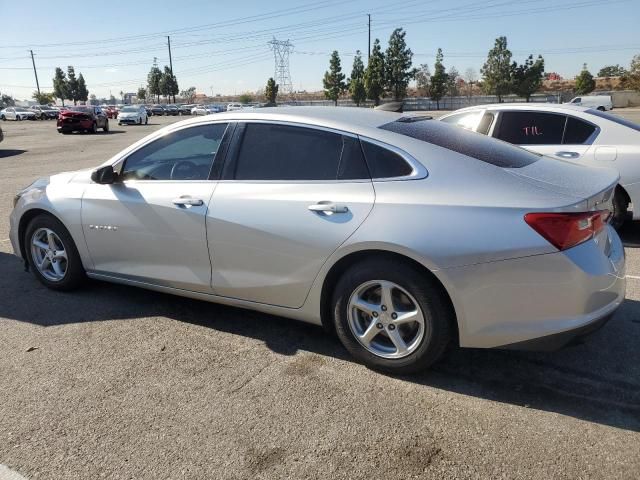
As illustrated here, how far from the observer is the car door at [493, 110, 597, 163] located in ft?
20.6

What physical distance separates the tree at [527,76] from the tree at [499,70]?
83cm

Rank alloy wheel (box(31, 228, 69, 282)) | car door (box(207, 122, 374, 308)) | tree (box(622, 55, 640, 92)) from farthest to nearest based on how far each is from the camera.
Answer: tree (box(622, 55, 640, 92)) → alloy wheel (box(31, 228, 69, 282)) → car door (box(207, 122, 374, 308))

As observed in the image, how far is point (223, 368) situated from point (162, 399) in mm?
462

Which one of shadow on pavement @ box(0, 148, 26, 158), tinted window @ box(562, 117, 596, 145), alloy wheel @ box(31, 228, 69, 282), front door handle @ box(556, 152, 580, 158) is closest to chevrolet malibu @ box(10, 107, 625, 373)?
alloy wheel @ box(31, 228, 69, 282)

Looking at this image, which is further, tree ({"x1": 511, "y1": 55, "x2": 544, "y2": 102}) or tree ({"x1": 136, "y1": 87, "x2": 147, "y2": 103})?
tree ({"x1": 136, "y1": 87, "x2": 147, "y2": 103})

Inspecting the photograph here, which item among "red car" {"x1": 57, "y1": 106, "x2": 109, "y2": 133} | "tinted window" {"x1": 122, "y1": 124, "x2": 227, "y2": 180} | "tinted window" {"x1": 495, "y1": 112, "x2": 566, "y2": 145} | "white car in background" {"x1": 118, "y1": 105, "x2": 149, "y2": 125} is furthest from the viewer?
"white car in background" {"x1": 118, "y1": 105, "x2": 149, "y2": 125}

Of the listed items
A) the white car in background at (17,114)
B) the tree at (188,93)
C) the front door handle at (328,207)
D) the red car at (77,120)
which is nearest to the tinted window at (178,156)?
the front door handle at (328,207)

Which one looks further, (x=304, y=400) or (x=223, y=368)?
(x=223, y=368)

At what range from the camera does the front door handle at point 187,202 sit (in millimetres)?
3750

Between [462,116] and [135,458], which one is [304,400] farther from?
[462,116]

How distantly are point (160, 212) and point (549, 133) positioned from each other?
192 inches

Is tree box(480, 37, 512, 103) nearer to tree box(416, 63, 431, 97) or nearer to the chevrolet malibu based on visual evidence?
tree box(416, 63, 431, 97)

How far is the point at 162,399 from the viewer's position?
10.1 feet

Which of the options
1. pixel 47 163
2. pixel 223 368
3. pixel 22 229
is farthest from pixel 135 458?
pixel 47 163
